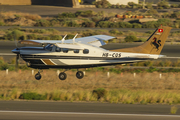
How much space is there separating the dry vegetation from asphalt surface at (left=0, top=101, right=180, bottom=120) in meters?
2.03

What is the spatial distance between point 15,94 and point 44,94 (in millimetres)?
1804

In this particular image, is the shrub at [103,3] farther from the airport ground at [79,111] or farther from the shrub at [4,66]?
the airport ground at [79,111]

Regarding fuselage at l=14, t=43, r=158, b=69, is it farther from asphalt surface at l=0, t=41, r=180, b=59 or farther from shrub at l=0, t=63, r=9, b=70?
asphalt surface at l=0, t=41, r=180, b=59

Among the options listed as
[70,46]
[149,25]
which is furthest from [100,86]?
[149,25]

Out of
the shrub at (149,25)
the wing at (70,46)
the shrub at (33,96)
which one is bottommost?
the shrub at (33,96)

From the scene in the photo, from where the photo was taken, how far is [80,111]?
49.5 ft

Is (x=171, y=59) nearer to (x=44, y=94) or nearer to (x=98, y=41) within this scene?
(x=98, y=41)

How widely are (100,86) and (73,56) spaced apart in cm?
397

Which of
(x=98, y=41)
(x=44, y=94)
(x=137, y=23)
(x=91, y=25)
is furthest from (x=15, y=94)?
(x=137, y=23)

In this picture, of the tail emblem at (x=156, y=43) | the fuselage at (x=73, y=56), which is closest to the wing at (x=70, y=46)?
the fuselage at (x=73, y=56)

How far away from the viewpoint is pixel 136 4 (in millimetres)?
120438

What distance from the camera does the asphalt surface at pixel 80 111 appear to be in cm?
1374

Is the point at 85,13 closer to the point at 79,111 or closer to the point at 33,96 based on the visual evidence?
the point at 33,96

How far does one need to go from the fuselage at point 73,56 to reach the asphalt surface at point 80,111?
4.88 metres
